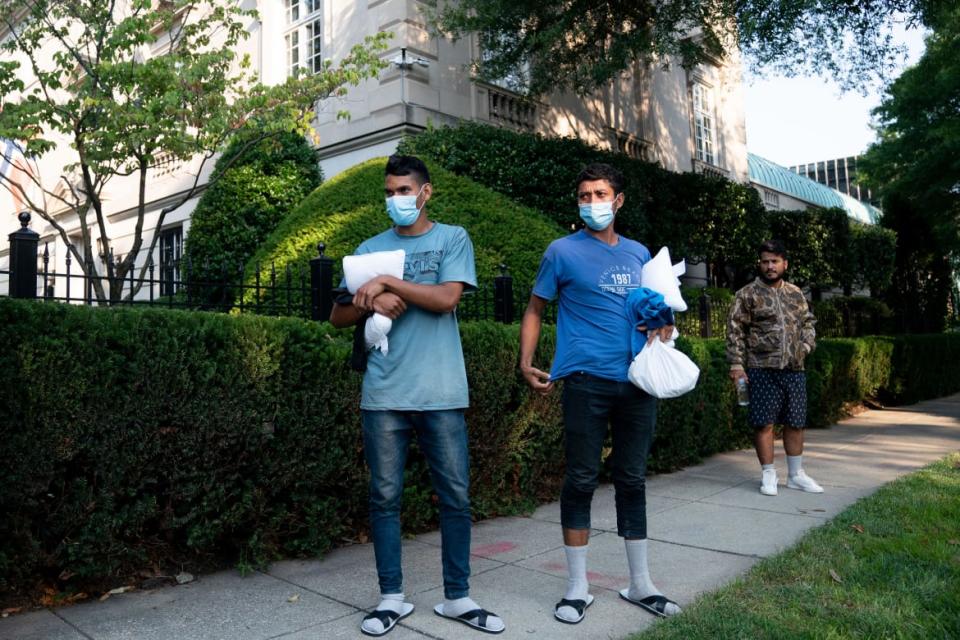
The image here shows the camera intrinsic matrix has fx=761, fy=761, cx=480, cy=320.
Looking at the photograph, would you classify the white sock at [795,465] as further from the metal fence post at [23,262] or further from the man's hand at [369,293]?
the metal fence post at [23,262]

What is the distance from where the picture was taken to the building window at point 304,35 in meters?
14.3

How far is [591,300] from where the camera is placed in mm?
3510

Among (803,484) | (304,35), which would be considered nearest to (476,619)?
(803,484)

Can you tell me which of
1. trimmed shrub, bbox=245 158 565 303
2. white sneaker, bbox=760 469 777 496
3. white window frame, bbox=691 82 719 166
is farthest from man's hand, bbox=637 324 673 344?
white window frame, bbox=691 82 719 166

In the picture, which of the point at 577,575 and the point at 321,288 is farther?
the point at 321,288

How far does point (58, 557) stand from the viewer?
3.52m

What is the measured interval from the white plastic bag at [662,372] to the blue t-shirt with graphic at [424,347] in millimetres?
765

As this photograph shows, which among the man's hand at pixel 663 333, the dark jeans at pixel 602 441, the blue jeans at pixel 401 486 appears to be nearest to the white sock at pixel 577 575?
the dark jeans at pixel 602 441

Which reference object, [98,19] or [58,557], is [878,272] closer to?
[98,19]

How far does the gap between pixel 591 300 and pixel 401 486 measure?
1.20m

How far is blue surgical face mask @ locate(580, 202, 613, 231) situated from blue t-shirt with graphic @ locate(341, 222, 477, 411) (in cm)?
60

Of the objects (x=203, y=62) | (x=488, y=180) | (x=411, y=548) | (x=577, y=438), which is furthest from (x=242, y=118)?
(x=577, y=438)

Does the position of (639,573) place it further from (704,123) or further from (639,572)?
(704,123)

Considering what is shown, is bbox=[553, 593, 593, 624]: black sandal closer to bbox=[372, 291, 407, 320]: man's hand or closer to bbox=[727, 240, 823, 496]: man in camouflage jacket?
bbox=[372, 291, 407, 320]: man's hand
